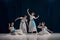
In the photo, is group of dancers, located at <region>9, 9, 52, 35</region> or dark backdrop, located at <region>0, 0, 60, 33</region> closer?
group of dancers, located at <region>9, 9, 52, 35</region>

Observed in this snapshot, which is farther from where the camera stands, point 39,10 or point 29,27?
point 39,10

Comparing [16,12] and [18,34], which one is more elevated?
[16,12]

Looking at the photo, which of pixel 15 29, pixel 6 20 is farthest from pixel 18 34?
pixel 6 20

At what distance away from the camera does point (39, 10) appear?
9.02 metres

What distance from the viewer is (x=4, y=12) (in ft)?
29.8

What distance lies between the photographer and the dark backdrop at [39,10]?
9.00 metres

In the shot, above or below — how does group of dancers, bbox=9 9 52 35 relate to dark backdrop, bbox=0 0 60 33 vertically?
below

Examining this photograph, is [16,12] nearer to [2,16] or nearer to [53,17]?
[2,16]

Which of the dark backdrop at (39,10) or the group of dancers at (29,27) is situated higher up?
the dark backdrop at (39,10)

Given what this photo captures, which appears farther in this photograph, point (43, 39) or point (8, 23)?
point (8, 23)

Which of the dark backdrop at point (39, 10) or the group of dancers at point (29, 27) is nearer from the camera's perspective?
the group of dancers at point (29, 27)

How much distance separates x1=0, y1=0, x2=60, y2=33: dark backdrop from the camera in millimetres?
9000

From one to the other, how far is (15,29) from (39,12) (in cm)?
116

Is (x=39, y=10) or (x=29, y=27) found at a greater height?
(x=39, y=10)
